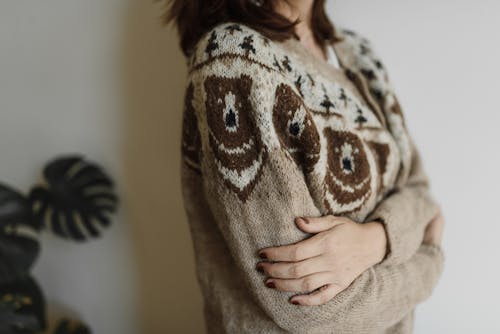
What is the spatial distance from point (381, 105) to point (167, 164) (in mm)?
583

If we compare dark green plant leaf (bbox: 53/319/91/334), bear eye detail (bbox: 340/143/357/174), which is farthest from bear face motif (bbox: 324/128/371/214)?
dark green plant leaf (bbox: 53/319/91/334)

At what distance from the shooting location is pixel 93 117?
44.6 inches

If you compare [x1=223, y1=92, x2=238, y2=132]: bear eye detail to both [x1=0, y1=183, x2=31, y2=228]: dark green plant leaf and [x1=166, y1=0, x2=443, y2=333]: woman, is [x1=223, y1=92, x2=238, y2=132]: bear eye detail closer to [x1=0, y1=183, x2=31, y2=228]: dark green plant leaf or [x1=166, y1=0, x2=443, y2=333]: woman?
[x1=166, y1=0, x2=443, y2=333]: woman

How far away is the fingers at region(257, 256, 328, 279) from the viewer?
63 centimetres

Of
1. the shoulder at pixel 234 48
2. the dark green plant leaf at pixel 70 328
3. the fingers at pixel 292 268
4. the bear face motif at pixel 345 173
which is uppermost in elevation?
the shoulder at pixel 234 48

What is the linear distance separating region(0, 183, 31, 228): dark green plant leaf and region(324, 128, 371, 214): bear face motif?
71 cm

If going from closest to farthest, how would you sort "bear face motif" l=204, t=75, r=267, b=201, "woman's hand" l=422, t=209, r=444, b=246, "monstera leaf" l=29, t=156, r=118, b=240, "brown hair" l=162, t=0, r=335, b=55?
"bear face motif" l=204, t=75, r=267, b=201 → "brown hair" l=162, t=0, r=335, b=55 → "woman's hand" l=422, t=209, r=444, b=246 → "monstera leaf" l=29, t=156, r=118, b=240

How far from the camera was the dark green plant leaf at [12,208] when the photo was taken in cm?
95

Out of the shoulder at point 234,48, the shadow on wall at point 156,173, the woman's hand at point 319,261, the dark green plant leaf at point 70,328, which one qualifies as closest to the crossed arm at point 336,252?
the woman's hand at point 319,261

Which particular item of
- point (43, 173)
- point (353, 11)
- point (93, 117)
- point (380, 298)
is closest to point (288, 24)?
point (353, 11)

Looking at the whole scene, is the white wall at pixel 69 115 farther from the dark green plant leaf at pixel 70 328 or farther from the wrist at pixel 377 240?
the wrist at pixel 377 240

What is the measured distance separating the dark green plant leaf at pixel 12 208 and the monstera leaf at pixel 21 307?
19cm

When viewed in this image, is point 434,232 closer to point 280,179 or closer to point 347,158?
point 347,158

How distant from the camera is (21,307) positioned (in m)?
1.04
